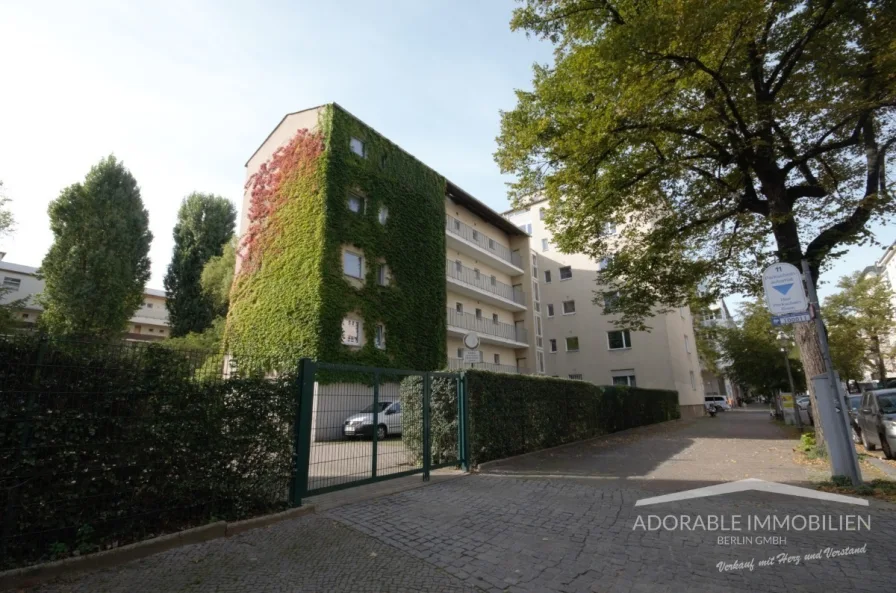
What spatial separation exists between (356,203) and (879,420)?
20.5 metres

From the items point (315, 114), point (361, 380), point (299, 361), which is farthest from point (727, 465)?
point (315, 114)

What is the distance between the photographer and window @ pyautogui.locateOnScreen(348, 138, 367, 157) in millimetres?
22298

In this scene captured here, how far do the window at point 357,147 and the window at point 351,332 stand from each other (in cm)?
899

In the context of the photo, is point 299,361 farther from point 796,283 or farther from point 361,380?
point 796,283

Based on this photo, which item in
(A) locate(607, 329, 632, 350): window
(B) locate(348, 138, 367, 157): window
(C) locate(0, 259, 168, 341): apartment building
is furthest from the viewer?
(C) locate(0, 259, 168, 341): apartment building

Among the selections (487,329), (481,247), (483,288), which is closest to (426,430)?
(487,329)

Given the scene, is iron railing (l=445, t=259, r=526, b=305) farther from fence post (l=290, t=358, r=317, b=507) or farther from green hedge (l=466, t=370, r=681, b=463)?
fence post (l=290, t=358, r=317, b=507)

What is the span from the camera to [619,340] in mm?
31281

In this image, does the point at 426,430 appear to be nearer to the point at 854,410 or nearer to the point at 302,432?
the point at 302,432

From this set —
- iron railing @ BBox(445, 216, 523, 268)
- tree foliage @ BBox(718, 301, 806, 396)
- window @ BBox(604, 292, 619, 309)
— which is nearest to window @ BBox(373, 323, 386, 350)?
iron railing @ BBox(445, 216, 523, 268)

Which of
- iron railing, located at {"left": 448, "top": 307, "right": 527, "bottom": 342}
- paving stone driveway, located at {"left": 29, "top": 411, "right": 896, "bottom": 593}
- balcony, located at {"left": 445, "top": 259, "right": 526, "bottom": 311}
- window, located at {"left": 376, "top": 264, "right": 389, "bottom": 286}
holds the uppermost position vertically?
balcony, located at {"left": 445, "top": 259, "right": 526, "bottom": 311}

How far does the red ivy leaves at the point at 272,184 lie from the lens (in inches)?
845

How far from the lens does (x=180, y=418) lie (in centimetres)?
472

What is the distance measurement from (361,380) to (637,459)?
7653mm
